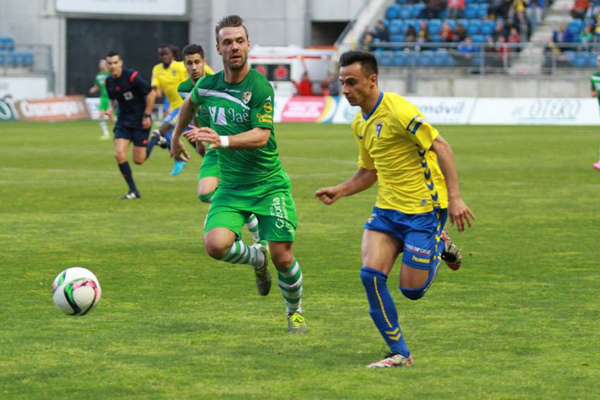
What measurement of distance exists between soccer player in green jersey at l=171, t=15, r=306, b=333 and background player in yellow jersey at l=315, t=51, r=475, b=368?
0.79 metres

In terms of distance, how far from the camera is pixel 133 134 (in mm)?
17219

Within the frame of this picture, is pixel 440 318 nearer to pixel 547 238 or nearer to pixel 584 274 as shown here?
pixel 584 274

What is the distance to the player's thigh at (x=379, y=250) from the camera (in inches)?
268

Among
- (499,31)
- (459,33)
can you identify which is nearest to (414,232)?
(499,31)

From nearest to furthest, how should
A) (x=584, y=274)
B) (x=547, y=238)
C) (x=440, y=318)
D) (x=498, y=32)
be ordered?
(x=440, y=318) → (x=584, y=274) → (x=547, y=238) → (x=498, y=32)

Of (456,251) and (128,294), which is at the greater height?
(456,251)

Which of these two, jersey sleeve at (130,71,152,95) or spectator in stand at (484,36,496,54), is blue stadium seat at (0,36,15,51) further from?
jersey sleeve at (130,71,152,95)

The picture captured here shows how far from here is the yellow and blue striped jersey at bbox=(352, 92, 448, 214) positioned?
6957 mm

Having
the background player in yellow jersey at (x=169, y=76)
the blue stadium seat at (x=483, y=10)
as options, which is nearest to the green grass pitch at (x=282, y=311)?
the background player in yellow jersey at (x=169, y=76)

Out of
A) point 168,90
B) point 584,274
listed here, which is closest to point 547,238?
point 584,274

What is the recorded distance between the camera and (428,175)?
709 centimetres

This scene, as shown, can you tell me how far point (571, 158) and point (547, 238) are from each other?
40.4 ft

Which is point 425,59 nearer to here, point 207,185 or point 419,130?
point 207,185

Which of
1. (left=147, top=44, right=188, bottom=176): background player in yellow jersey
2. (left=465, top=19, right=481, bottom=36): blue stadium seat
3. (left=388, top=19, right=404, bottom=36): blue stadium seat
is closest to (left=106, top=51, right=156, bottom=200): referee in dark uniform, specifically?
(left=147, top=44, right=188, bottom=176): background player in yellow jersey
